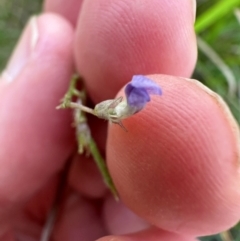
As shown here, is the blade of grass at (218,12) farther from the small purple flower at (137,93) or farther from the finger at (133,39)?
the small purple flower at (137,93)

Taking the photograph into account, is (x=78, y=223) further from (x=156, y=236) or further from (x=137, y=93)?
(x=137, y=93)

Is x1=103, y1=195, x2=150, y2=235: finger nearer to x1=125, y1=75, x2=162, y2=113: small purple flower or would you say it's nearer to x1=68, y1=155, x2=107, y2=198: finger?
x1=68, y1=155, x2=107, y2=198: finger

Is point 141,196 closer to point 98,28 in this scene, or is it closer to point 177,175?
point 177,175

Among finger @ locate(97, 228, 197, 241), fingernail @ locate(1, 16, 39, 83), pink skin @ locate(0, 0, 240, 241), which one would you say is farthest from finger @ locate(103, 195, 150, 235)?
fingernail @ locate(1, 16, 39, 83)

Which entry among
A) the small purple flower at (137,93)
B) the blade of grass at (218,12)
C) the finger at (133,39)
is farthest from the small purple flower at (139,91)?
the blade of grass at (218,12)

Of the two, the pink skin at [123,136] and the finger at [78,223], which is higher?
the pink skin at [123,136]

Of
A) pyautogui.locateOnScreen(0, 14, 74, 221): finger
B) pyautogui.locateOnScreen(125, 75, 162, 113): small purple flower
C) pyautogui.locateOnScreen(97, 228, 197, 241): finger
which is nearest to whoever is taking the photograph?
pyautogui.locateOnScreen(125, 75, 162, 113): small purple flower

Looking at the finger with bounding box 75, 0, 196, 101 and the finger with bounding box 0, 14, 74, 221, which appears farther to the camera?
the finger with bounding box 0, 14, 74, 221

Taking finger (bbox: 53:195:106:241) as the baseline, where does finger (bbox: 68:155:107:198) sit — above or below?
above
